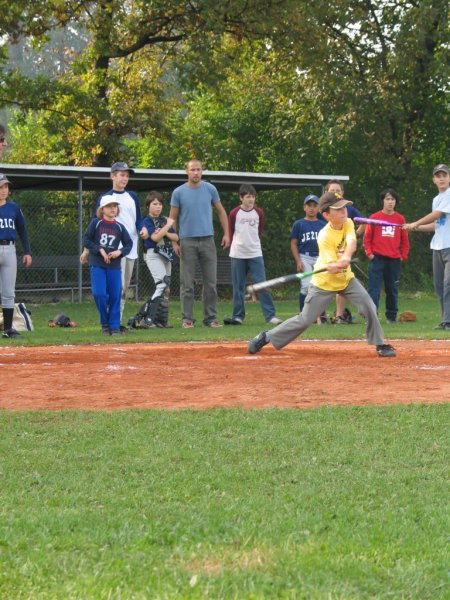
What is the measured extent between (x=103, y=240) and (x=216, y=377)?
464 centimetres

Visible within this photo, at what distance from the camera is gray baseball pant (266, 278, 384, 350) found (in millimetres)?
10156

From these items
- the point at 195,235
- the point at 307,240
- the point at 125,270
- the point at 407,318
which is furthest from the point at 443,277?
the point at 125,270

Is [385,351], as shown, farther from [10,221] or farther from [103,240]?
[10,221]

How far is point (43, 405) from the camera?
7461 millimetres

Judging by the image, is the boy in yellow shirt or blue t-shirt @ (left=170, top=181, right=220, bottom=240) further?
blue t-shirt @ (left=170, top=181, right=220, bottom=240)

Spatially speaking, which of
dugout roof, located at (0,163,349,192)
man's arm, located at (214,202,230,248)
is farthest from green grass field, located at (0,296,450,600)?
dugout roof, located at (0,163,349,192)

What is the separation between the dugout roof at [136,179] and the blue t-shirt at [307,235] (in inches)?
225

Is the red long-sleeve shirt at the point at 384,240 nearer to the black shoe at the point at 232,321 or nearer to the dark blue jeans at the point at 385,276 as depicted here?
the dark blue jeans at the point at 385,276

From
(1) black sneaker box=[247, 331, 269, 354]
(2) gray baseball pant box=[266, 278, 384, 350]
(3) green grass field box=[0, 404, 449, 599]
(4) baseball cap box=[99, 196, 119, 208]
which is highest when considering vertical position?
(4) baseball cap box=[99, 196, 119, 208]

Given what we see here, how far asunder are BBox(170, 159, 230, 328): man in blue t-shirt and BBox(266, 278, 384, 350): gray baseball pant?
4296mm

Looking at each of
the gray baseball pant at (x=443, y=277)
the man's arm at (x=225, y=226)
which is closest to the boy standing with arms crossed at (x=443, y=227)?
the gray baseball pant at (x=443, y=277)

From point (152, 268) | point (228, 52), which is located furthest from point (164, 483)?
point (228, 52)

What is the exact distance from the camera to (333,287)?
33.8 ft

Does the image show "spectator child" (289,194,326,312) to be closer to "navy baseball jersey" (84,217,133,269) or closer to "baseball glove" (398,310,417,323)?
"baseball glove" (398,310,417,323)
